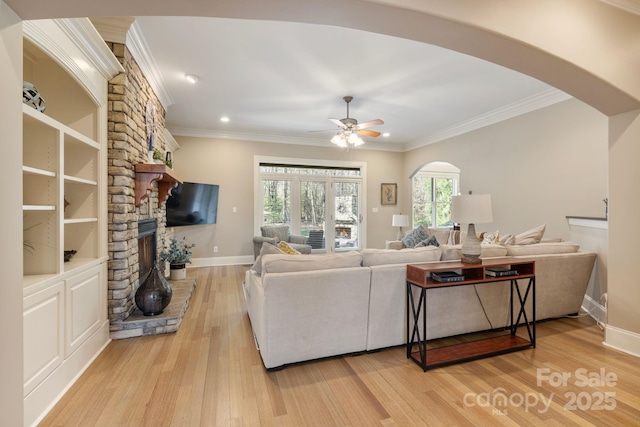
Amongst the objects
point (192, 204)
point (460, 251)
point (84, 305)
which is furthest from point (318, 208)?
point (84, 305)

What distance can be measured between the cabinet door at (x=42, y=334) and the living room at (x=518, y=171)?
49cm

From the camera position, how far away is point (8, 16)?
3.89 ft

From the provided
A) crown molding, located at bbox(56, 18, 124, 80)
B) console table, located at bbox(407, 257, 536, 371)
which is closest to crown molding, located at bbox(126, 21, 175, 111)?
crown molding, located at bbox(56, 18, 124, 80)

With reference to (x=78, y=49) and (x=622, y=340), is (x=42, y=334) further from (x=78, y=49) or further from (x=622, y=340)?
(x=622, y=340)

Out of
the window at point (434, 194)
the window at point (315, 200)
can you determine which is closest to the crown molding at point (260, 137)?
the window at point (315, 200)

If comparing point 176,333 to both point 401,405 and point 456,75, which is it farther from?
point 456,75

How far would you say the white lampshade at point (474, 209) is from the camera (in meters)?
2.40

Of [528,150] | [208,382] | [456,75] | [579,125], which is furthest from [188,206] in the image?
[579,125]

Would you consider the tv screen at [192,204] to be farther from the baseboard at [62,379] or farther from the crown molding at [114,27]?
the baseboard at [62,379]

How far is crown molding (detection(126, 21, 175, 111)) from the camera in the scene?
2.71 metres

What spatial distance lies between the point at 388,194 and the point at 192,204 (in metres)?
4.55

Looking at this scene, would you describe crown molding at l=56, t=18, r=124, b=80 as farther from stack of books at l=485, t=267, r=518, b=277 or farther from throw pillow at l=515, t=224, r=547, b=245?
throw pillow at l=515, t=224, r=547, b=245

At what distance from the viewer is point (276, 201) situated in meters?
6.40

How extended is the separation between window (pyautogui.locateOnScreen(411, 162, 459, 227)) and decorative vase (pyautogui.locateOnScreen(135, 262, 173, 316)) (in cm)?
617
